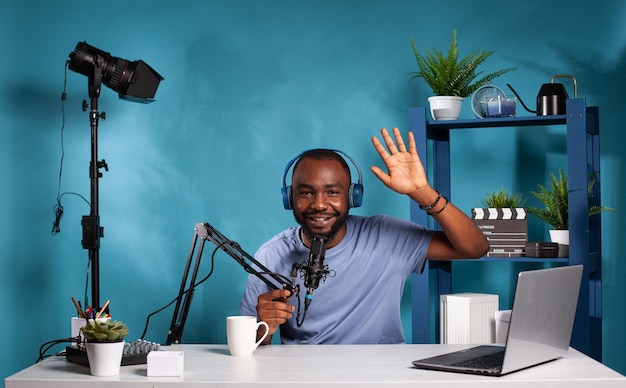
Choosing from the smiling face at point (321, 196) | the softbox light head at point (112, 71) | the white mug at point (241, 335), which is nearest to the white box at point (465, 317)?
the smiling face at point (321, 196)

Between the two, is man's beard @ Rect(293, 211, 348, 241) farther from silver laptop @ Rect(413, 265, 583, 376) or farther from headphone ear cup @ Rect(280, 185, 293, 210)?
silver laptop @ Rect(413, 265, 583, 376)

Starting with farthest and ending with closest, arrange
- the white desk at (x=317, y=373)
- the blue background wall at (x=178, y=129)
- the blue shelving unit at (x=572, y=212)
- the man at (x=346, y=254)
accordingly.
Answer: the blue background wall at (x=178, y=129) < the blue shelving unit at (x=572, y=212) < the man at (x=346, y=254) < the white desk at (x=317, y=373)

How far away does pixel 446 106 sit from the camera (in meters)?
3.73

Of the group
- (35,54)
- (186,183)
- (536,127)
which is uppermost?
(35,54)

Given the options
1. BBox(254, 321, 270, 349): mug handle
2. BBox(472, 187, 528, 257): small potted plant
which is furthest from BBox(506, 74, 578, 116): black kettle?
BBox(254, 321, 270, 349): mug handle

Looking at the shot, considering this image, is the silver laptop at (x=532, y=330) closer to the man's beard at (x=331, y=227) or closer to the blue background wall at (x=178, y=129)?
the man's beard at (x=331, y=227)

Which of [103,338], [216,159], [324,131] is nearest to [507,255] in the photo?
[324,131]

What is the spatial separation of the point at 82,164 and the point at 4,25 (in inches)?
33.3

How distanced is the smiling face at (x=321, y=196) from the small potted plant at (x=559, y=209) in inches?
45.1

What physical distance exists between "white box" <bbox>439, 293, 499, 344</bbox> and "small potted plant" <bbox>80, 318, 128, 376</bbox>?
185cm

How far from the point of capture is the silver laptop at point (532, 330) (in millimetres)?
1994

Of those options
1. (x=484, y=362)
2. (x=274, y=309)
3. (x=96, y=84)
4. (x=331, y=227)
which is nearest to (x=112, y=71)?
(x=96, y=84)

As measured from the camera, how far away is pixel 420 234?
2.99m

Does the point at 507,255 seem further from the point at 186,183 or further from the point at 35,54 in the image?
the point at 35,54
